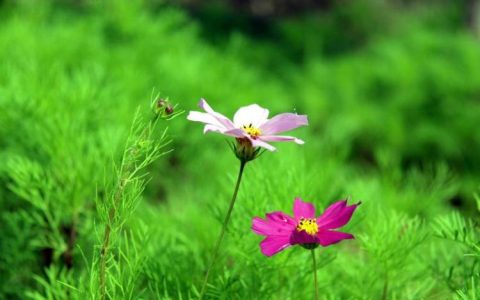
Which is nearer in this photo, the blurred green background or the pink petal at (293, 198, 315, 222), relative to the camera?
the pink petal at (293, 198, 315, 222)

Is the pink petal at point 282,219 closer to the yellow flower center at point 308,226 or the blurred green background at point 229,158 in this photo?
the yellow flower center at point 308,226

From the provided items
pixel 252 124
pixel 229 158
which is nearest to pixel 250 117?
pixel 252 124

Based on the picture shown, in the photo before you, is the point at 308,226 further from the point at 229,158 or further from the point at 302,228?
the point at 229,158

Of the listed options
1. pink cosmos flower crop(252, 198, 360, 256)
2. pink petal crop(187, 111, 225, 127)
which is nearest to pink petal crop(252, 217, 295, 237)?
pink cosmos flower crop(252, 198, 360, 256)

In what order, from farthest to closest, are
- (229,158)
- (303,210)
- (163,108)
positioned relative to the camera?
(229,158) → (303,210) → (163,108)

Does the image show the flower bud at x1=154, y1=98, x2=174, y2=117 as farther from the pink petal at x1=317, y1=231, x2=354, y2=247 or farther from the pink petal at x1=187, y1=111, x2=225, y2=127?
the pink petal at x1=317, y1=231, x2=354, y2=247

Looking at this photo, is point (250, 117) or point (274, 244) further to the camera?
point (250, 117)

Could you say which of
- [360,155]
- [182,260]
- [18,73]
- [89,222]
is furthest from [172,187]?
[360,155]
